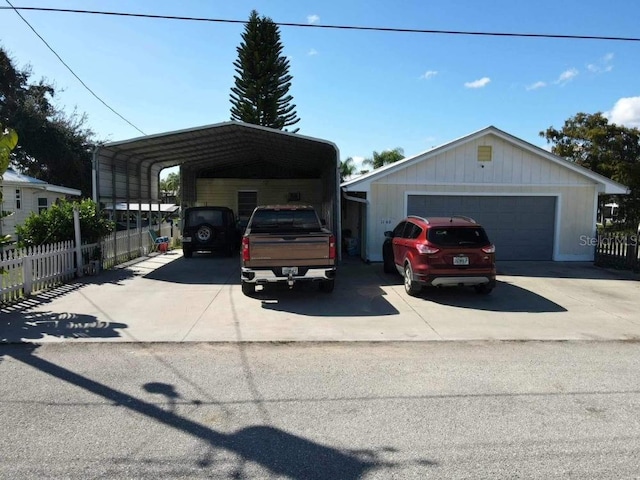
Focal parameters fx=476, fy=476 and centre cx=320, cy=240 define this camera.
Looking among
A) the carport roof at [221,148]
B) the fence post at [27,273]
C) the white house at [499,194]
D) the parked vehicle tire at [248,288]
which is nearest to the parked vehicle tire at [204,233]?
the carport roof at [221,148]

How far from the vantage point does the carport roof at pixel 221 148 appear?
13492mm

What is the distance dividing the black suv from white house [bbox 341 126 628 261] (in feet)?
15.7

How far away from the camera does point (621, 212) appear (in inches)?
1060

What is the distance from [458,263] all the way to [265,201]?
55.6ft

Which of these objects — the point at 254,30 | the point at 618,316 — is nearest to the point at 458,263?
the point at 618,316

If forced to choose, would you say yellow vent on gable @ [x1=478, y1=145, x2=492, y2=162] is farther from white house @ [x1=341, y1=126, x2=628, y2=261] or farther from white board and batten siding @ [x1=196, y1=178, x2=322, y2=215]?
white board and batten siding @ [x1=196, y1=178, x2=322, y2=215]

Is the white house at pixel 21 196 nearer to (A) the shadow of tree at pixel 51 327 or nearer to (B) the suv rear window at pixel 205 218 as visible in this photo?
(B) the suv rear window at pixel 205 218

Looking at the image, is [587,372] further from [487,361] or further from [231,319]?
[231,319]

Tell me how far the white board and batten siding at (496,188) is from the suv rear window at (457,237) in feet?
17.2

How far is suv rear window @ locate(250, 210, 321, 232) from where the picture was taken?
34.5ft

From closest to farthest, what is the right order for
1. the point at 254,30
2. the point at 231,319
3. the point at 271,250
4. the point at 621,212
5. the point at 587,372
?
the point at 587,372
the point at 231,319
the point at 271,250
the point at 621,212
the point at 254,30

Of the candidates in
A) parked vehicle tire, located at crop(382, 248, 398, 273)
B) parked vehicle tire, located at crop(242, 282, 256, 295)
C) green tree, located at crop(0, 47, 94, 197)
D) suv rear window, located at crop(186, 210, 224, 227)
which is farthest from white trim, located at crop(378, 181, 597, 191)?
green tree, located at crop(0, 47, 94, 197)

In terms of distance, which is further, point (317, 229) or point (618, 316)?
point (317, 229)

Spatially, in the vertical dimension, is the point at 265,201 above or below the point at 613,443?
above
